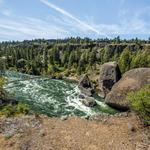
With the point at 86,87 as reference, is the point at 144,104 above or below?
above

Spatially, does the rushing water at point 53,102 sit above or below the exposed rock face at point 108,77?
below

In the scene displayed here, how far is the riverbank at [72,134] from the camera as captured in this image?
96.5 ft

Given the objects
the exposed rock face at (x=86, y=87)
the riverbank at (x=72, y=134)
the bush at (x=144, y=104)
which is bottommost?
the exposed rock face at (x=86, y=87)

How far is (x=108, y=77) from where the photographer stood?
250 ft

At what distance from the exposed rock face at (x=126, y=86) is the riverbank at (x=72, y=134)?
18.1 metres

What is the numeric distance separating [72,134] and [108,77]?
4559 centimetres

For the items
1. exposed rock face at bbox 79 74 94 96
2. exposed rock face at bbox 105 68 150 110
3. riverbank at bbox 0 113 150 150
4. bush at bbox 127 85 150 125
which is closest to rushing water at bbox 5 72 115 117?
exposed rock face at bbox 105 68 150 110

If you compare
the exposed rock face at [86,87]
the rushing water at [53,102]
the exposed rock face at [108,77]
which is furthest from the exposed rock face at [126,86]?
the exposed rock face at [86,87]

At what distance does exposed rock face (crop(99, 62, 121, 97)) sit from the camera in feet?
246

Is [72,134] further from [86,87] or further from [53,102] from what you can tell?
[86,87]

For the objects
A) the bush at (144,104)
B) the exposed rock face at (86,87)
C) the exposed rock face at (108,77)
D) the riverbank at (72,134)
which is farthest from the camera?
the exposed rock face at (86,87)

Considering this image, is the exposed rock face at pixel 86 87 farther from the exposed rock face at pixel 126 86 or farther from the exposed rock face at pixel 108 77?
the exposed rock face at pixel 126 86

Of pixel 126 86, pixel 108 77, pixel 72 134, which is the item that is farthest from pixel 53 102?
pixel 72 134

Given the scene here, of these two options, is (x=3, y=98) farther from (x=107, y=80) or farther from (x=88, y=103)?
(x=107, y=80)
